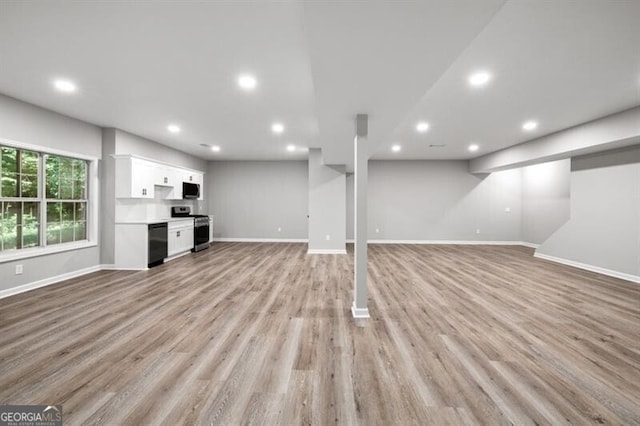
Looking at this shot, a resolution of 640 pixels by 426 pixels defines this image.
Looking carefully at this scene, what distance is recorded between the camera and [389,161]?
9.11m

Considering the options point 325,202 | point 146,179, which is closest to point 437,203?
point 325,202

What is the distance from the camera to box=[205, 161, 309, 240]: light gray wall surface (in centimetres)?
929

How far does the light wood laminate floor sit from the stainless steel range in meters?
3.00

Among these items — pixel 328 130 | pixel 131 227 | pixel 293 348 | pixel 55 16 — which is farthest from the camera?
pixel 131 227

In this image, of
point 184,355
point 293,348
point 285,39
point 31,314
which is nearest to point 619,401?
point 293,348

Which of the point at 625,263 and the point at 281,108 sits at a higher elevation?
the point at 281,108

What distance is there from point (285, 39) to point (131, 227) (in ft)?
16.0

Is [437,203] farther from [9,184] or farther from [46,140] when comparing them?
[9,184]

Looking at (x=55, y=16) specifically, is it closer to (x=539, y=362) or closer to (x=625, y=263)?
(x=539, y=362)

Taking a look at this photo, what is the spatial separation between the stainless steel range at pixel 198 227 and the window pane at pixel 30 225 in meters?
2.93

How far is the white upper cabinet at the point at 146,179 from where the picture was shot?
5242 mm

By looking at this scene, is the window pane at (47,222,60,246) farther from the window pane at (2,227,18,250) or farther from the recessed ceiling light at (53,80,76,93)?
the recessed ceiling light at (53,80,76,93)

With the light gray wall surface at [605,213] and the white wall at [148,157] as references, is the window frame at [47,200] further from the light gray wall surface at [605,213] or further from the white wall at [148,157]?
the light gray wall surface at [605,213]

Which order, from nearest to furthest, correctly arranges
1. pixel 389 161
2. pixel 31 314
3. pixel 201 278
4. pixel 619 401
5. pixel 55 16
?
pixel 619 401 < pixel 55 16 < pixel 31 314 < pixel 201 278 < pixel 389 161
